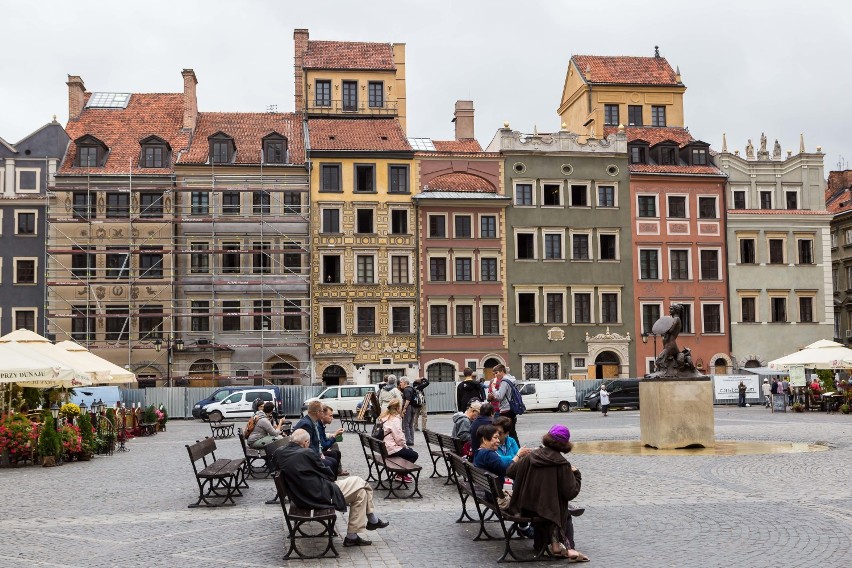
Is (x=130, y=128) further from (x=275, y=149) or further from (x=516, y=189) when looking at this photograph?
(x=516, y=189)

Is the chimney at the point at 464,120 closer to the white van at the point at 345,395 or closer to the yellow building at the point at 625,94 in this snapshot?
the yellow building at the point at 625,94

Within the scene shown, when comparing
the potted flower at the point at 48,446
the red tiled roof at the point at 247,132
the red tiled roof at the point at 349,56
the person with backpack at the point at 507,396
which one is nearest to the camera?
the person with backpack at the point at 507,396

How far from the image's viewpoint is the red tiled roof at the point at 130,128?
50.7m

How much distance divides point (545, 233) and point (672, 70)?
14.9 meters

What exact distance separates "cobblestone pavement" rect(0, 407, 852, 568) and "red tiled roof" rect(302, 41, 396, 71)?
39.0 metres

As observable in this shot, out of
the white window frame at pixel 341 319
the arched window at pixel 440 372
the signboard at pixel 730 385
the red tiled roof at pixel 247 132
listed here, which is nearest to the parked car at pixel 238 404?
the white window frame at pixel 341 319

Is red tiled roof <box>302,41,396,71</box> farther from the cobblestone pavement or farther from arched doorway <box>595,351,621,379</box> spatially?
the cobblestone pavement

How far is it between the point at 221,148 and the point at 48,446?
3197cm

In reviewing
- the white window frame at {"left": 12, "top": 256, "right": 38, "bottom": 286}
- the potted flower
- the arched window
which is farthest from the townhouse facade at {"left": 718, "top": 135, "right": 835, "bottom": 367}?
the potted flower

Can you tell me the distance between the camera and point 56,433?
21.5 m

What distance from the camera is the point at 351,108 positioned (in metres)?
56.4

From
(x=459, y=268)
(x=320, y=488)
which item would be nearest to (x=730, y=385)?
(x=459, y=268)

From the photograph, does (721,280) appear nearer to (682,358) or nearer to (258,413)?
(682,358)

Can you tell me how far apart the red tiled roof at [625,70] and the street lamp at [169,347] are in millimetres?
26921
